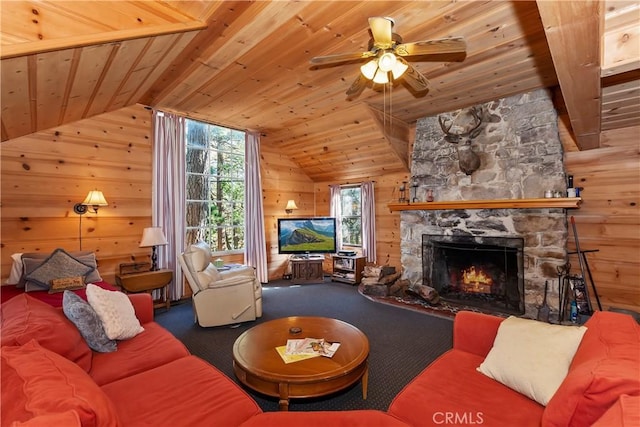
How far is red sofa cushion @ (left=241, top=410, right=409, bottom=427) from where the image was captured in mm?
1300

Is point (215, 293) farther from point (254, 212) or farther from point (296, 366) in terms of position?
point (254, 212)

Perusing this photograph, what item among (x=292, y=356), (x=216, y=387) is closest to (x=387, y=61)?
(x=292, y=356)

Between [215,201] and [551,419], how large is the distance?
5126 mm

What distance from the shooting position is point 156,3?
2.11 m

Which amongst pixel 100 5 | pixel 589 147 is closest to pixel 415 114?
pixel 589 147

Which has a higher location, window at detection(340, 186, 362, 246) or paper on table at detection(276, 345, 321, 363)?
window at detection(340, 186, 362, 246)

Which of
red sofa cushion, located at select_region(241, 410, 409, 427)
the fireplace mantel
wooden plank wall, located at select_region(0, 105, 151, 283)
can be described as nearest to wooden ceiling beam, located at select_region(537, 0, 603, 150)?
the fireplace mantel

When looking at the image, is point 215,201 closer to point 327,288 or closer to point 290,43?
point 327,288

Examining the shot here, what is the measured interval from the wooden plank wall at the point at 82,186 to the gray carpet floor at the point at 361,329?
123 centimetres

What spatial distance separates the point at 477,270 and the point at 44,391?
4658mm

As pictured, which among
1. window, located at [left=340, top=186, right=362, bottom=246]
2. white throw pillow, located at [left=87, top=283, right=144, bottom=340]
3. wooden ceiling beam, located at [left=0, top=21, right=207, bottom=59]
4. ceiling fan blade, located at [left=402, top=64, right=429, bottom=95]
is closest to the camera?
wooden ceiling beam, located at [left=0, top=21, right=207, bottom=59]

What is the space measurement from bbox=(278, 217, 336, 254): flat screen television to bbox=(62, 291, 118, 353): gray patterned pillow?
12.9 feet

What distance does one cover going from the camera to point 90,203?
3.64 metres

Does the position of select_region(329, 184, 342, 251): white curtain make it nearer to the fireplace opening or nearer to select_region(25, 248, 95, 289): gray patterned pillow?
the fireplace opening
